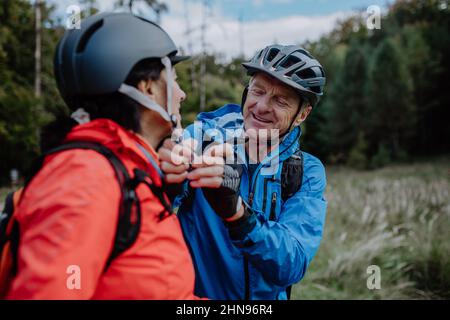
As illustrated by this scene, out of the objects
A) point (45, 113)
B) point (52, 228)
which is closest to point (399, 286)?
point (52, 228)

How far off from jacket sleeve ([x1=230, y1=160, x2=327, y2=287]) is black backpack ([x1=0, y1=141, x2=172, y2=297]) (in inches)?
24.9

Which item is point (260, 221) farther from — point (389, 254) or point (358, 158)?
point (358, 158)

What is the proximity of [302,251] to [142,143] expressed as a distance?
1.09 m

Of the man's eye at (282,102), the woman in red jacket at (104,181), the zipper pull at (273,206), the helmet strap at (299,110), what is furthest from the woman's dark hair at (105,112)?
the helmet strap at (299,110)

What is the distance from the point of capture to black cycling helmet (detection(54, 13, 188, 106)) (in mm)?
1879

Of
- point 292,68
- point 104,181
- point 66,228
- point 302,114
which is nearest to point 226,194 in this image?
point 104,181

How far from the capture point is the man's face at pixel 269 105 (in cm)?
293

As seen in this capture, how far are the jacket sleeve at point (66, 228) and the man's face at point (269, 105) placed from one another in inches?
60.7

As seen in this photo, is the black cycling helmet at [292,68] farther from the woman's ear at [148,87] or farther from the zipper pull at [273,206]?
the woman's ear at [148,87]

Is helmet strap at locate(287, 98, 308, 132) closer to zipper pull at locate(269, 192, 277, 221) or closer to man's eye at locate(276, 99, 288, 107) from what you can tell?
man's eye at locate(276, 99, 288, 107)

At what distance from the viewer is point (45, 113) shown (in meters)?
19.9

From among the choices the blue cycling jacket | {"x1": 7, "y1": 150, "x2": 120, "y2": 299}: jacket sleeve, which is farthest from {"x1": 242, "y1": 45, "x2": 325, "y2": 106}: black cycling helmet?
{"x1": 7, "y1": 150, "x2": 120, "y2": 299}: jacket sleeve

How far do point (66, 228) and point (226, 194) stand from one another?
80 centimetres
